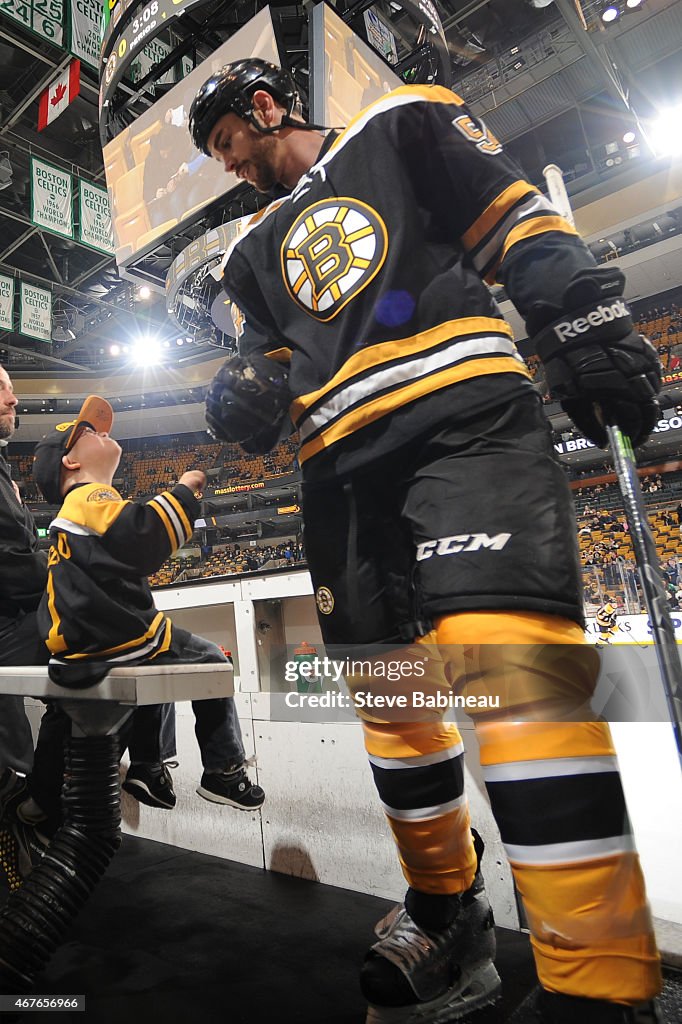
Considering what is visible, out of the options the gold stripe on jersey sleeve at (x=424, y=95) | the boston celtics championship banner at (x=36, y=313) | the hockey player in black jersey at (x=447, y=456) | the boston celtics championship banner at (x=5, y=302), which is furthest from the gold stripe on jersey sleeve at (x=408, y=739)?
the boston celtics championship banner at (x=36, y=313)

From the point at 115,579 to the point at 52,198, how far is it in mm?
8232

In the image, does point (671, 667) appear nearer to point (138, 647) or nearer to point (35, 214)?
point (138, 647)

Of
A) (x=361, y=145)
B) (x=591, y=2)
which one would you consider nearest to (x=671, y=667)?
(x=361, y=145)

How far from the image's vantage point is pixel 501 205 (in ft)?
2.93

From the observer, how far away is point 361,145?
99 cm

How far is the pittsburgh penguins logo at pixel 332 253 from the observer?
3.07ft

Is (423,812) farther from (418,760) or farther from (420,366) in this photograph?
(420,366)

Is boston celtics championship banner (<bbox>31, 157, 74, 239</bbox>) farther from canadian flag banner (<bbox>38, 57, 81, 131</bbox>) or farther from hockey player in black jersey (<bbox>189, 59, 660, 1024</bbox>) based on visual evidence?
hockey player in black jersey (<bbox>189, 59, 660, 1024</bbox>)

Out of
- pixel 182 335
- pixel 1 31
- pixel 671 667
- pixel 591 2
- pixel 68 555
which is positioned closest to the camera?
pixel 671 667

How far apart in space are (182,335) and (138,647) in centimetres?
1685

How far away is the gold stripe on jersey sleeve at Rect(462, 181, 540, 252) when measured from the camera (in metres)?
0.88

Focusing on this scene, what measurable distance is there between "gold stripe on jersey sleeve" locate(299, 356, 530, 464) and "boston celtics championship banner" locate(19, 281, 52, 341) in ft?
37.4

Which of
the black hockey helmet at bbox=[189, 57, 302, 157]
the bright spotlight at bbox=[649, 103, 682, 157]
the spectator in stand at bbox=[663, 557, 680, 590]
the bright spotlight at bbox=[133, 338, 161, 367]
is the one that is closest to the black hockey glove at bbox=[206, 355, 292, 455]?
the black hockey helmet at bbox=[189, 57, 302, 157]

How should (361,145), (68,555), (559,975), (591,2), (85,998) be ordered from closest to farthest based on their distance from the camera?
(559,975), (361,145), (85,998), (68,555), (591,2)
